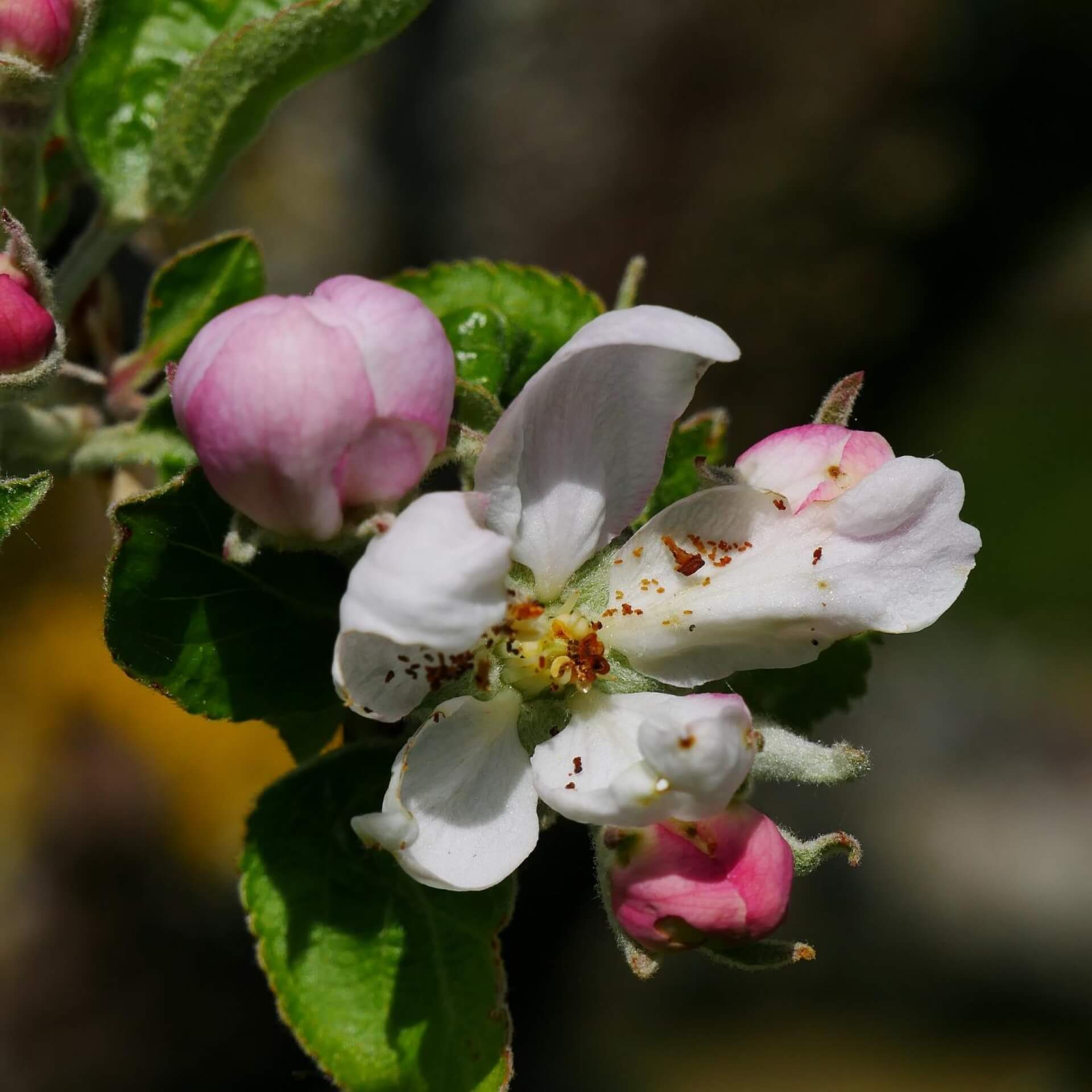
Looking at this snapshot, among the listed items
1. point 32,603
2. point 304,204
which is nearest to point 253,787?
point 32,603

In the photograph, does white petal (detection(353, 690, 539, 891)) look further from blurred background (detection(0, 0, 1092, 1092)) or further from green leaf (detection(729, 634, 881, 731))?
blurred background (detection(0, 0, 1092, 1092))

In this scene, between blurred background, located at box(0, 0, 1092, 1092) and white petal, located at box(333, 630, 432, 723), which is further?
blurred background, located at box(0, 0, 1092, 1092)

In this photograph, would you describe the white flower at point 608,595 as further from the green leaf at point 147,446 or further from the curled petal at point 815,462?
the green leaf at point 147,446

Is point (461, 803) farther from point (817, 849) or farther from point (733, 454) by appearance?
point (733, 454)

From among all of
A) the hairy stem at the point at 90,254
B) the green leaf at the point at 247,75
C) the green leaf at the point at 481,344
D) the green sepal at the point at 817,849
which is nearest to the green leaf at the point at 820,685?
the green sepal at the point at 817,849

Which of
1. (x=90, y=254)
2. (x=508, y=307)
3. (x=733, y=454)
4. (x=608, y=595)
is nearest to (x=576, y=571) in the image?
(x=608, y=595)

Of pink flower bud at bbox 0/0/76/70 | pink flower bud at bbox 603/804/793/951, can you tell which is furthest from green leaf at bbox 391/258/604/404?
pink flower bud at bbox 603/804/793/951

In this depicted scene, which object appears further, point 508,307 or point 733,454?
point 733,454
